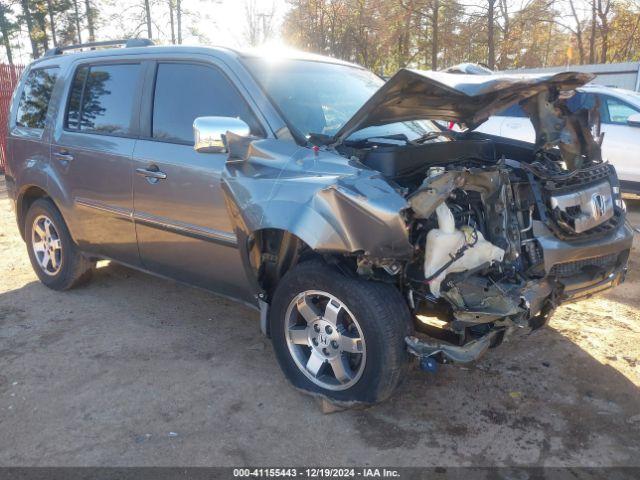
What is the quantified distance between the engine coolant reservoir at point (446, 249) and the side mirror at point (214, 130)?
3.68ft

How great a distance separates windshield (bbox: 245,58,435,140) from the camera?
338cm

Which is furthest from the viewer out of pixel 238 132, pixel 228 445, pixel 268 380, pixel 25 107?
pixel 25 107

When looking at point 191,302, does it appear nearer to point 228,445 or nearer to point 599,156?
point 228,445

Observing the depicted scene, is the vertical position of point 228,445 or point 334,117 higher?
point 334,117

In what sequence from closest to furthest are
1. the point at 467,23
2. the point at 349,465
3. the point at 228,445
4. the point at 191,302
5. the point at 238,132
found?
the point at 349,465 < the point at 228,445 < the point at 238,132 < the point at 191,302 < the point at 467,23

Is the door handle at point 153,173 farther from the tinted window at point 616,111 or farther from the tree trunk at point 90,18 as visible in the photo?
the tree trunk at point 90,18

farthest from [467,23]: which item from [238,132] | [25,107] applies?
[238,132]

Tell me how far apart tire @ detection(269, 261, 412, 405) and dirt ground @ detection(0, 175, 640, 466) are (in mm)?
190

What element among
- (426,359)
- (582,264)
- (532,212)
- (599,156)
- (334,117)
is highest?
(334,117)

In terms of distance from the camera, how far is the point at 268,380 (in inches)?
133

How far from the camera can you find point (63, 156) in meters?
4.42

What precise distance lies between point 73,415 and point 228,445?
932 mm

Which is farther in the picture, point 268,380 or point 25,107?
point 25,107

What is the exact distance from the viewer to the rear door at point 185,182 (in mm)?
3406
